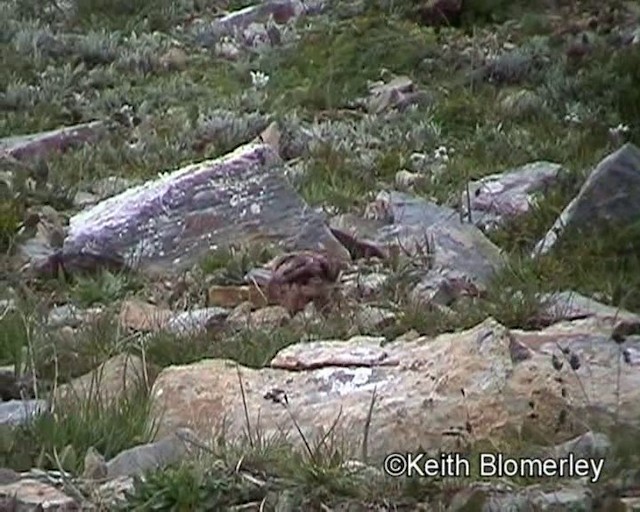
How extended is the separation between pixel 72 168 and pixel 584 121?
3.27 m

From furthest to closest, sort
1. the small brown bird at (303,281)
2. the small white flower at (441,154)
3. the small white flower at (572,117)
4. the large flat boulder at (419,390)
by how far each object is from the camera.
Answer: the small white flower at (572,117) → the small white flower at (441,154) → the small brown bird at (303,281) → the large flat boulder at (419,390)

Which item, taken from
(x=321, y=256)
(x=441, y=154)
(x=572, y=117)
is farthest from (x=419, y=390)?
(x=572, y=117)

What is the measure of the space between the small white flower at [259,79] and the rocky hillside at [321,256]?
0.26 ft

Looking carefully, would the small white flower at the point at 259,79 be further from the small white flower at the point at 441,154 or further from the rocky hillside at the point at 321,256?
the small white flower at the point at 441,154

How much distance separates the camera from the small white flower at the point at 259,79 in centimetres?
1215

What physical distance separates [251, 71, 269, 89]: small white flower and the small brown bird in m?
5.46

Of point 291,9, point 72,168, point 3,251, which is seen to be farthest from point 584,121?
point 291,9

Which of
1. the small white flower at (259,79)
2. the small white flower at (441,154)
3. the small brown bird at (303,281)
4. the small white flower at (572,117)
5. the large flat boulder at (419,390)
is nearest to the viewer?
the large flat boulder at (419,390)

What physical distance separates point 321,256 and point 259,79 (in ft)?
18.6

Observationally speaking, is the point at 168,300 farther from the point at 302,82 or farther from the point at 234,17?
the point at 234,17

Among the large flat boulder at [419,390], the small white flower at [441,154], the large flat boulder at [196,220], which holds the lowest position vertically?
the small white flower at [441,154]

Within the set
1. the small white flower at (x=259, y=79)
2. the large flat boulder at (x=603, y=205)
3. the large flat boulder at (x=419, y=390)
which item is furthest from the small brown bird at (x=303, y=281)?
the small white flower at (x=259, y=79)

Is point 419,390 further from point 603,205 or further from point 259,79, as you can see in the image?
point 259,79

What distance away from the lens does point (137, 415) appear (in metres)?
4.34
